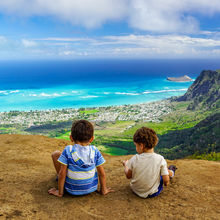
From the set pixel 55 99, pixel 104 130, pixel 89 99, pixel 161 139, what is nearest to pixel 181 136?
pixel 161 139

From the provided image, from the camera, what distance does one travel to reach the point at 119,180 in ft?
24.8

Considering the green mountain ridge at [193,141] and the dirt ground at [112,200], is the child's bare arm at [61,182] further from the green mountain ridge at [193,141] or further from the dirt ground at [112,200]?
the green mountain ridge at [193,141]

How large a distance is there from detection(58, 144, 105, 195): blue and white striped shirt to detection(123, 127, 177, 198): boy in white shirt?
0.91 meters

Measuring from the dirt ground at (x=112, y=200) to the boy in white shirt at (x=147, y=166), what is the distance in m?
0.39

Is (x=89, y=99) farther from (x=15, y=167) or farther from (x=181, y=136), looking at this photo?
(x=15, y=167)

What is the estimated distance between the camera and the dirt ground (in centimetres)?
516

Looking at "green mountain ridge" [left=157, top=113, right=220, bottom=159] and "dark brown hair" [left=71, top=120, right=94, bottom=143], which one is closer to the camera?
"dark brown hair" [left=71, top=120, right=94, bottom=143]

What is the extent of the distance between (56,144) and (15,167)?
5580 mm

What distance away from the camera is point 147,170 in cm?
554

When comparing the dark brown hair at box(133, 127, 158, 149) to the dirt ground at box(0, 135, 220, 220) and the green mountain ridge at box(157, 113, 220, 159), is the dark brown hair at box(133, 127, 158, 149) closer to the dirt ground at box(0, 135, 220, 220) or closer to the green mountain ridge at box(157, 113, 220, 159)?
the dirt ground at box(0, 135, 220, 220)

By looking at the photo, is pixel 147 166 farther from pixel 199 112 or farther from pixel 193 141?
pixel 199 112

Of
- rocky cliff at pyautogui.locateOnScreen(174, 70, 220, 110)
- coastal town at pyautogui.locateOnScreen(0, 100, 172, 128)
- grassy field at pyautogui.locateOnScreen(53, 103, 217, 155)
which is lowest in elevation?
grassy field at pyautogui.locateOnScreen(53, 103, 217, 155)

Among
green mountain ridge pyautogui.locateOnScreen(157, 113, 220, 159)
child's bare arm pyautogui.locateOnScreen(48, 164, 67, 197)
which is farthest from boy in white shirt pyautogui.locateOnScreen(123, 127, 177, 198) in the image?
green mountain ridge pyautogui.locateOnScreen(157, 113, 220, 159)

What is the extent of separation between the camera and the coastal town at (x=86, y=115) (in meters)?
97.4
